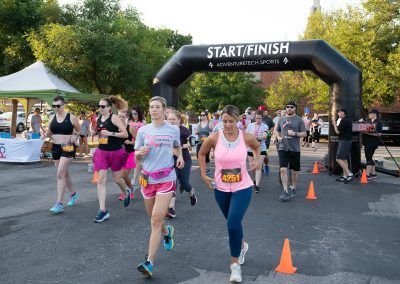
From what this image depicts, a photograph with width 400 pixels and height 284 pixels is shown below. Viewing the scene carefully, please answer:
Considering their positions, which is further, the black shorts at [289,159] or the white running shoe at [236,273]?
the black shorts at [289,159]

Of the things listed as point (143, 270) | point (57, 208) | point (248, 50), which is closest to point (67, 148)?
point (57, 208)

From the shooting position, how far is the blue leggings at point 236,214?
3.96 metres

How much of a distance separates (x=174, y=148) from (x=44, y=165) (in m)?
9.97

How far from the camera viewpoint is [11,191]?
8.84m

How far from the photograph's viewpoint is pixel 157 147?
4387mm

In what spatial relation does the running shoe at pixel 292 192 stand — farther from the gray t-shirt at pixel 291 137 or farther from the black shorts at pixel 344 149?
the black shorts at pixel 344 149

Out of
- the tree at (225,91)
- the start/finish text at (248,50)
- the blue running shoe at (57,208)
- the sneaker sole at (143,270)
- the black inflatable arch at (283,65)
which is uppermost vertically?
the tree at (225,91)

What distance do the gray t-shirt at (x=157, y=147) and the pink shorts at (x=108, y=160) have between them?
2138 millimetres

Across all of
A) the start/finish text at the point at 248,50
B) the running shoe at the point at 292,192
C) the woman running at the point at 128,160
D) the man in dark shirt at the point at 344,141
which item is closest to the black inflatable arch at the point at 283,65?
the start/finish text at the point at 248,50

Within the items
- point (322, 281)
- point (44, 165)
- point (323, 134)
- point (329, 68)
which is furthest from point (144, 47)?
point (322, 281)

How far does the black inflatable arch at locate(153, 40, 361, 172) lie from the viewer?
11.1 m

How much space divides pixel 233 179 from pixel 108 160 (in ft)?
9.81

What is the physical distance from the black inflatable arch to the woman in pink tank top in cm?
781

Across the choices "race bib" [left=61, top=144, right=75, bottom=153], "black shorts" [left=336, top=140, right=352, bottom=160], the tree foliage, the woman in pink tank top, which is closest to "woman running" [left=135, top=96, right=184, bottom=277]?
the woman in pink tank top
